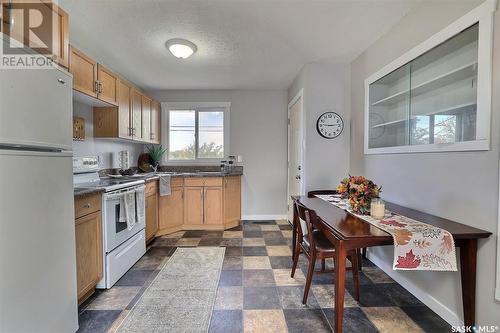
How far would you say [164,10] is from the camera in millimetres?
2021

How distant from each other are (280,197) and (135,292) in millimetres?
2942

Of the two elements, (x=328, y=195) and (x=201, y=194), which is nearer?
(x=328, y=195)

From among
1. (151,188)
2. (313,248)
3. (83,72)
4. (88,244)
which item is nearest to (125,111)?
(83,72)

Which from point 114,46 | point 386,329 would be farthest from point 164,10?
point 386,329

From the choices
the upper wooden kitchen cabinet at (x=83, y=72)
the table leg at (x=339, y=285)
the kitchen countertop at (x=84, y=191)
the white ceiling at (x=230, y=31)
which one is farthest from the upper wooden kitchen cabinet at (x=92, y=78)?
the table leg at (x=339, y=285)

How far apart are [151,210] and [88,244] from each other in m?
1.35

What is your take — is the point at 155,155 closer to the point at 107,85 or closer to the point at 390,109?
the point at 107,85

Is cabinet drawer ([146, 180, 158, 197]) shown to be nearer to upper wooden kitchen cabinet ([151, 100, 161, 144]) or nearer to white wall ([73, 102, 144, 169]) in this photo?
white wall ([73, 102, 144, 169])

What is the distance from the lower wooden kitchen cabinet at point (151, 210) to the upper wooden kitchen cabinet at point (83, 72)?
1.30 metres

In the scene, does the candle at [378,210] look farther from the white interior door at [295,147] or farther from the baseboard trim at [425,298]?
the white interior door at [295,147]

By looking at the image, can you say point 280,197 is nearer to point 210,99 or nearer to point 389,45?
point 210,99

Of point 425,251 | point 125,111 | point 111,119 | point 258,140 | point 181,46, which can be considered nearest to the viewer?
point 425,251

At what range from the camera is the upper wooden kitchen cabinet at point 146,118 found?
3.68m

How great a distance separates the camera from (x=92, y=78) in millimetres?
2422
